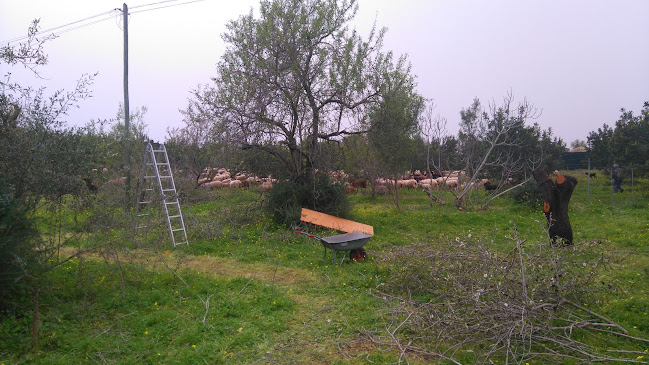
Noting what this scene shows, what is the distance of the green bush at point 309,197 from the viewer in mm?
12297

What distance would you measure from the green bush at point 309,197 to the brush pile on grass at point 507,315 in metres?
6.46

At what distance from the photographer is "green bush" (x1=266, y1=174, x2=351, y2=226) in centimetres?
1230

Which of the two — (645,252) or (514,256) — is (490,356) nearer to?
(514,256)

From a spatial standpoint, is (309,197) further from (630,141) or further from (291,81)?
(630,141)

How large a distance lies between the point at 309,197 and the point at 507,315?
27.6 feet

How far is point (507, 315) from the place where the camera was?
4.44m

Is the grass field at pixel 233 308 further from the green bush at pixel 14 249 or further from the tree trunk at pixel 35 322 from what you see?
the green bush at pixel 14 249

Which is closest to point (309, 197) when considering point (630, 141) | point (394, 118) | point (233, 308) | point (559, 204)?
point (394, 118)

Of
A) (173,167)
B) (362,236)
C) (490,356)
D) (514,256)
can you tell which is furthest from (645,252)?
(173,167)

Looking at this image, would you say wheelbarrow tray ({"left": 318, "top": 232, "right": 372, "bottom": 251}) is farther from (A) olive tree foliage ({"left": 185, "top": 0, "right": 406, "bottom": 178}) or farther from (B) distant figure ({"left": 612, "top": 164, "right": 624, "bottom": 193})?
(B) distant figure ({"left": 612, "top": 164, "right": 624, "bottom": 193})

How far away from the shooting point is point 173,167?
18.0 meters

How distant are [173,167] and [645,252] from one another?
50.3 feet

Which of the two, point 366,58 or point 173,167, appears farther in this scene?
point 173,167

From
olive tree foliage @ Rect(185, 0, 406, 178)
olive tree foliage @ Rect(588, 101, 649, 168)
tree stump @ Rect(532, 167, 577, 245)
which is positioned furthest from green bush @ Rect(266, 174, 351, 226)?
olive tree foliage @ Rect(588, 101, 649, 168)
